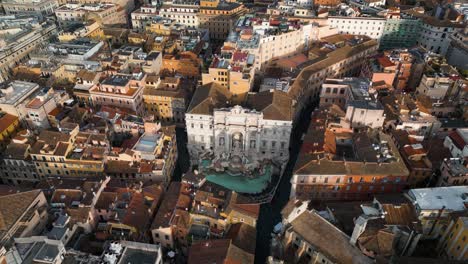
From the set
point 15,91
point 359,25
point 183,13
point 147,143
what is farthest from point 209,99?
point 359,25

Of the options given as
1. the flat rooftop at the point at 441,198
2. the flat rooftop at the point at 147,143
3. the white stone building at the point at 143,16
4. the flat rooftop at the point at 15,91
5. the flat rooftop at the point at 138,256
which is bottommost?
the flat rooftop at the point at 138,256

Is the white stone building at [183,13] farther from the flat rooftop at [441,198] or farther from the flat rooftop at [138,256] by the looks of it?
the flat rooftop at [441,198]

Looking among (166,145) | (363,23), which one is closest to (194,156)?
(166,145)

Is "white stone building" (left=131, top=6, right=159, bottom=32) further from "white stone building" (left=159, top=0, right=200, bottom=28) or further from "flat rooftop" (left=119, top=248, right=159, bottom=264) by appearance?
"flat rooftop" (left=119, top=248, right=159, bottom=264)

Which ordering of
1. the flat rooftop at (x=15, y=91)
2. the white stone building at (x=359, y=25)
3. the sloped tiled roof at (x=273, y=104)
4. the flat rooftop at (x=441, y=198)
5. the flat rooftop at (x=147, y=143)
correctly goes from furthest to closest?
the white stone building at (x=359, y=25) < the flat rooftop at (x=15, y=91) < the sloped tiled roof at (x=273, y=104) < the flat rooftop at (x=147, y=143) < the flat rooftop at (x=441, y=198)

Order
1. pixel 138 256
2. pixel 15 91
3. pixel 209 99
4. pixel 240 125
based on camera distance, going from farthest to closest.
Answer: pixel 15 91 → pixel 209 99 → pixel 240 125 → pixel 138 256

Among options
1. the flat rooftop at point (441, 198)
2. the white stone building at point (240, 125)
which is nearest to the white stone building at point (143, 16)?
the white stone building at point (240, 125)

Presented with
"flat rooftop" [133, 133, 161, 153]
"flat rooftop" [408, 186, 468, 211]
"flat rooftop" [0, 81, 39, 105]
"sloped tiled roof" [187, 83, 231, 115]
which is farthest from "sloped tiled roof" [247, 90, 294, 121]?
"flat rooftop" [0, 81, 39, 105]

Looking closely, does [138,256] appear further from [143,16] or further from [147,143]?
[143,16]

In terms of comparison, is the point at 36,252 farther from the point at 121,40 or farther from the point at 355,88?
the point at 121,40
